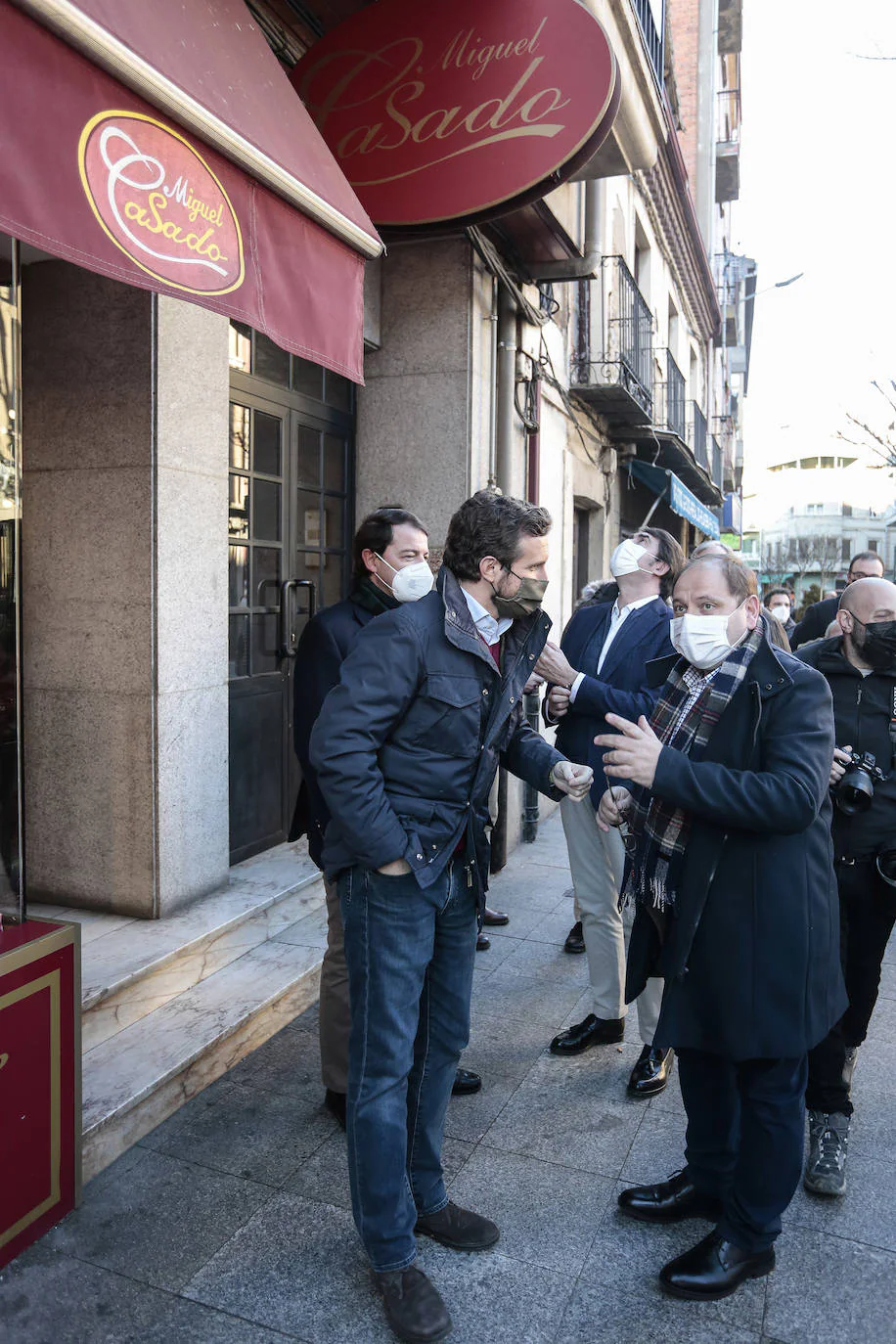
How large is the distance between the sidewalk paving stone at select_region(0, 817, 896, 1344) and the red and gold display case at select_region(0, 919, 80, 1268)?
13 cm

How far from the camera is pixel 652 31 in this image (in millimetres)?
9484

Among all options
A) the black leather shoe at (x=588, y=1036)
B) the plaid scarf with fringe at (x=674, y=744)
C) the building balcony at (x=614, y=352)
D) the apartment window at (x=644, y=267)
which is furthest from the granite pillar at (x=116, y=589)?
the apartment window at (x=644, y=267)

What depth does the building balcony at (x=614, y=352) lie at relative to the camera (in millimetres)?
9336

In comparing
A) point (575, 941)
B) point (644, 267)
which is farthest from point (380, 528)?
point (644, 267)

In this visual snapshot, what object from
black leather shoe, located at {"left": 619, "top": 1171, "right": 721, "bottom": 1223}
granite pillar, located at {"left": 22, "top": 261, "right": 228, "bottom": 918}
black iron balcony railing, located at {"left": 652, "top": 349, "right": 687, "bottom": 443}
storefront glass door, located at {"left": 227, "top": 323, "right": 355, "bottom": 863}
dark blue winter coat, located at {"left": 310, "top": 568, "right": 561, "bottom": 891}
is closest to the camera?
dark blue winter coat, located at {"left": 310, "top": 568, "right": 561, "bottom": 891}

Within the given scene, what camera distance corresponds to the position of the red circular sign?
452 cm

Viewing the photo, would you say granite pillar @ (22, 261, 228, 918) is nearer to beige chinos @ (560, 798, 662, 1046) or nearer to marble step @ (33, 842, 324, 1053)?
marble step @ (33, 842, 324, 1053)

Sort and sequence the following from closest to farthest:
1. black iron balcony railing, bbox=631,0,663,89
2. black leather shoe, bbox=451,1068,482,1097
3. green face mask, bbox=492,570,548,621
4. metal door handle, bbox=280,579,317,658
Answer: green face mask, bbox=492,570,548,621 < black leather shoe, bbox=451,1068,482,1097 < metal door handle, bbox=280,579,317,658 < black iron balcony railing, bbox=631,0,663,89

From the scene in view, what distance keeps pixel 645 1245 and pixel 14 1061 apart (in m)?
1.77

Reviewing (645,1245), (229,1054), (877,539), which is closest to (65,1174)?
(229,1054)

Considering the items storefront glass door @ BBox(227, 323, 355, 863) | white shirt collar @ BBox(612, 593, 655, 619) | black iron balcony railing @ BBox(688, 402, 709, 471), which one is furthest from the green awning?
white shirt collar @ BBox(612, 593, 655, 619)

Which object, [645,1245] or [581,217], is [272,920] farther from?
[581,217]

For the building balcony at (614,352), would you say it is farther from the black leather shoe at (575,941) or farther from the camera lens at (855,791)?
the camera lens at (855,791)

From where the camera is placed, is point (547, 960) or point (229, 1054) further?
point (547, 960)
